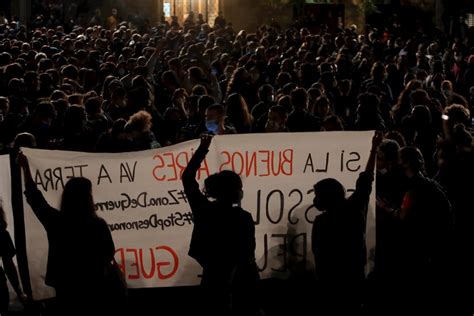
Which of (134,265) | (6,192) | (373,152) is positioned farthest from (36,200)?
(373,152)

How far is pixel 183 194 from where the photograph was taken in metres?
7.23

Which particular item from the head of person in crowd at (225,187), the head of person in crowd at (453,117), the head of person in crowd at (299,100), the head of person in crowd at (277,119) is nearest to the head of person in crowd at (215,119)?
the head of person in crowd at (277,119)

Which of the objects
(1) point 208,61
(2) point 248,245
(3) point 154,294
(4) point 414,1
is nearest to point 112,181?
(3) point 154,294

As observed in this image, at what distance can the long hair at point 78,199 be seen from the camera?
228 inches

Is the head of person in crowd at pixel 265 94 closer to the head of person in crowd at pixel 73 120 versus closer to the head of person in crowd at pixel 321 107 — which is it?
the head of person in crowd at pixel 321 107

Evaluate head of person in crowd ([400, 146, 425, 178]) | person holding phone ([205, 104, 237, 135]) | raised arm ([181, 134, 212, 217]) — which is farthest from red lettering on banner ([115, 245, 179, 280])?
person holding phone ([205, 104, 237, 135])

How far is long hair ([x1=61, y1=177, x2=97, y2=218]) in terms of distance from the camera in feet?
19.0

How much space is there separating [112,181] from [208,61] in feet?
32.8

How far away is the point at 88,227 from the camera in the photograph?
5789 mm

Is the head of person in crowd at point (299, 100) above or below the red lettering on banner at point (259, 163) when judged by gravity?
above

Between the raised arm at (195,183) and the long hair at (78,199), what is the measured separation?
73 cm

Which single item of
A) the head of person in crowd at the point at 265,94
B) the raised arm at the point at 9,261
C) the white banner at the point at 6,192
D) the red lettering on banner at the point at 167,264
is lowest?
the red lettering on banner at the point at 167,264

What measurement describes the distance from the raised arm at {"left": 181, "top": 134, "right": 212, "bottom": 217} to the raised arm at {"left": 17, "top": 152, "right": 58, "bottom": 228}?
0.91 meters

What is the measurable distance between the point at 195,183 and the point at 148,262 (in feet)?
3.75
